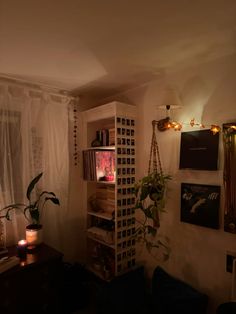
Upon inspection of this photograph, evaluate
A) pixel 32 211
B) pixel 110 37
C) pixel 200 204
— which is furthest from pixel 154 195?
pixel 110 37

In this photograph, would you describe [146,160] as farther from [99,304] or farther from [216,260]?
[99,304]

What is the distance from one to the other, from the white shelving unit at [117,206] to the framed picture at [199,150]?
1.95 feet

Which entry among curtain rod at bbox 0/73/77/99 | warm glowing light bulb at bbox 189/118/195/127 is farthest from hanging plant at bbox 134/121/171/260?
curtain rod at bbox 0/73/77/99

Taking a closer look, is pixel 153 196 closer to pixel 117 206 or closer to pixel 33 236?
pixel 117 206

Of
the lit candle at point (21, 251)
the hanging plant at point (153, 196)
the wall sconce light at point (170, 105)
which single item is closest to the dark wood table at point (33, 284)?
the lit candle at point (21, 251)

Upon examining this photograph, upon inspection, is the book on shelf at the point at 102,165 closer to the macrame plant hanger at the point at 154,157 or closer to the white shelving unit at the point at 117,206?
the white shelving unit at the point at 117,206

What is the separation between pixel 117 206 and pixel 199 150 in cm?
95

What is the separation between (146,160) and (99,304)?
1.34m

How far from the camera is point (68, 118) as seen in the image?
8.15 feet

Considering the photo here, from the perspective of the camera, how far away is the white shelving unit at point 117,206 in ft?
7.11

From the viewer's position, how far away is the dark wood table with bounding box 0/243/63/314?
1.60 metres

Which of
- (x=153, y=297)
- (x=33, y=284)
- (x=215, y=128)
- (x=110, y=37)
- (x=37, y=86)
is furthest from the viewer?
(x=37, y=86)

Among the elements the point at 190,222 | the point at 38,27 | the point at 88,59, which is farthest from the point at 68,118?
the point at 190,222

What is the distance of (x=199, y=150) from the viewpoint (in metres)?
1.75
